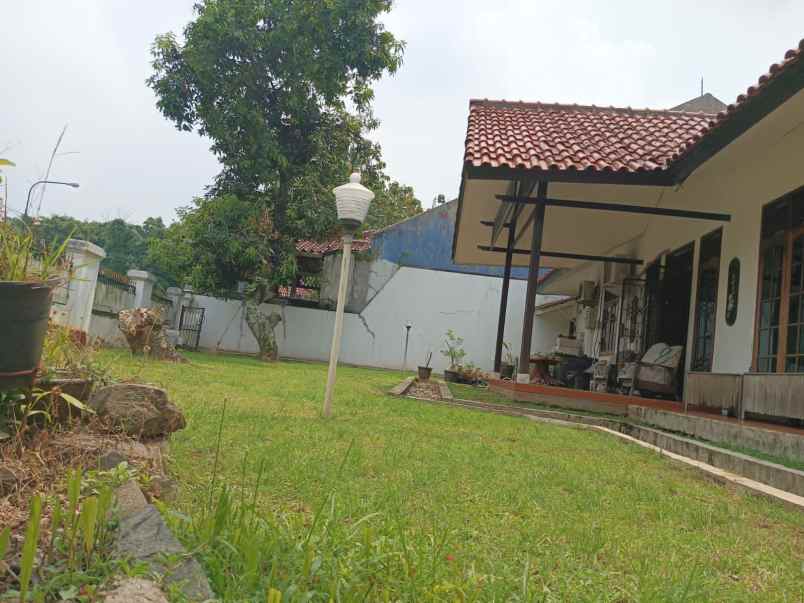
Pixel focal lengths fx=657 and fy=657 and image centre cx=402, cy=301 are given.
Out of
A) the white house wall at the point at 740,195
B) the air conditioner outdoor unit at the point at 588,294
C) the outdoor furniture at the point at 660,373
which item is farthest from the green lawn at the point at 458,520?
the air conditioner outdoor unit at the point at 588,294

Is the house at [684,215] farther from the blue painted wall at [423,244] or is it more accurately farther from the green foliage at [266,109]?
the blue painted wall at [423,244]

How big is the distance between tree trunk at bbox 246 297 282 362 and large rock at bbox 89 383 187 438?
13.4 m

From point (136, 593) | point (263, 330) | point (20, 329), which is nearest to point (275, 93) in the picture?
point (263, 330)

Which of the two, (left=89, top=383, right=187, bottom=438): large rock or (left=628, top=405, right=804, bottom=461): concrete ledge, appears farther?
(left=628, top=405, right=804, bottom=461): concrete ledge

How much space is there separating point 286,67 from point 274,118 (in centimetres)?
162

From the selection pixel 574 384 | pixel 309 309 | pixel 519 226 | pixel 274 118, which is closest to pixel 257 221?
pixel 274 118

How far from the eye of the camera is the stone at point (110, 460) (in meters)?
2.38

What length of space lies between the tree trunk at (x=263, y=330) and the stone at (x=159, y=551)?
14904 mm

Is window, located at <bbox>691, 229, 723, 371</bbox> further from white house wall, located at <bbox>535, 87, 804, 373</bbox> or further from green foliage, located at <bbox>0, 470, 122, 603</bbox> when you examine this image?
green foliage, located at <bbox>0, 470, 122, 603</bbox>

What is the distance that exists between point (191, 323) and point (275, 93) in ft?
24.6

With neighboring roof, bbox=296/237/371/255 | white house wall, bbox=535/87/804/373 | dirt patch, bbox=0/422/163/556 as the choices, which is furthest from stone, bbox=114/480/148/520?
neighboring roof, bbox=296/237/371/255

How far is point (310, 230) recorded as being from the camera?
686 inches

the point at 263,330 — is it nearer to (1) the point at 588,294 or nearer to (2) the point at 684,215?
(1) the point at 588,294

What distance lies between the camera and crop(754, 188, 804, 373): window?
6078 millimetres
